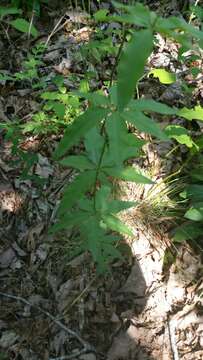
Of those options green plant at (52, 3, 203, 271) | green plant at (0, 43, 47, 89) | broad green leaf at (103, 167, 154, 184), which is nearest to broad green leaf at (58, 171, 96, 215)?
green plant at (52, 3, 203, 271)

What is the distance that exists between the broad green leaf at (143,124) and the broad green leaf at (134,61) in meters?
0.37

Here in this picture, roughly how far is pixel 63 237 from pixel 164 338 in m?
0.77

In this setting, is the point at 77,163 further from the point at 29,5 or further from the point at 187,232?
the point at 29,5

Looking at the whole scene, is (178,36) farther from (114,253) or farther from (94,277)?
(94,277)

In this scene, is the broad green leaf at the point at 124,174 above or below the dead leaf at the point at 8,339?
above

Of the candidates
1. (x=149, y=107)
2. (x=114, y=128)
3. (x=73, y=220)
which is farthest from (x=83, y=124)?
(x=73, y=220)

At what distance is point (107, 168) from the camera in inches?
76.2

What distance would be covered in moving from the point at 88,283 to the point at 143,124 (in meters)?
1.14

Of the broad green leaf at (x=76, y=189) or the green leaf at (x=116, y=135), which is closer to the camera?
the green leaf at (x=116, y=135)

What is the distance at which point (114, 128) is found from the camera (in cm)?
153

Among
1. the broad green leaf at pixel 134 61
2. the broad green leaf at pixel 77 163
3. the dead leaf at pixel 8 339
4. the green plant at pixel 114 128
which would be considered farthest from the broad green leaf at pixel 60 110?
the broad green leaf at pixel 134 61

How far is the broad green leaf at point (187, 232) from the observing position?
2.52m

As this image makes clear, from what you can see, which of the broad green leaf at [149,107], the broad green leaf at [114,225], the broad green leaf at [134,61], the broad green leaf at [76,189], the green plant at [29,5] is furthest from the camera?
the green plant at [29,5]

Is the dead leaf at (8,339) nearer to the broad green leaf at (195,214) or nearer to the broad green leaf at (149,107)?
the broad green leaf at (195,214)
